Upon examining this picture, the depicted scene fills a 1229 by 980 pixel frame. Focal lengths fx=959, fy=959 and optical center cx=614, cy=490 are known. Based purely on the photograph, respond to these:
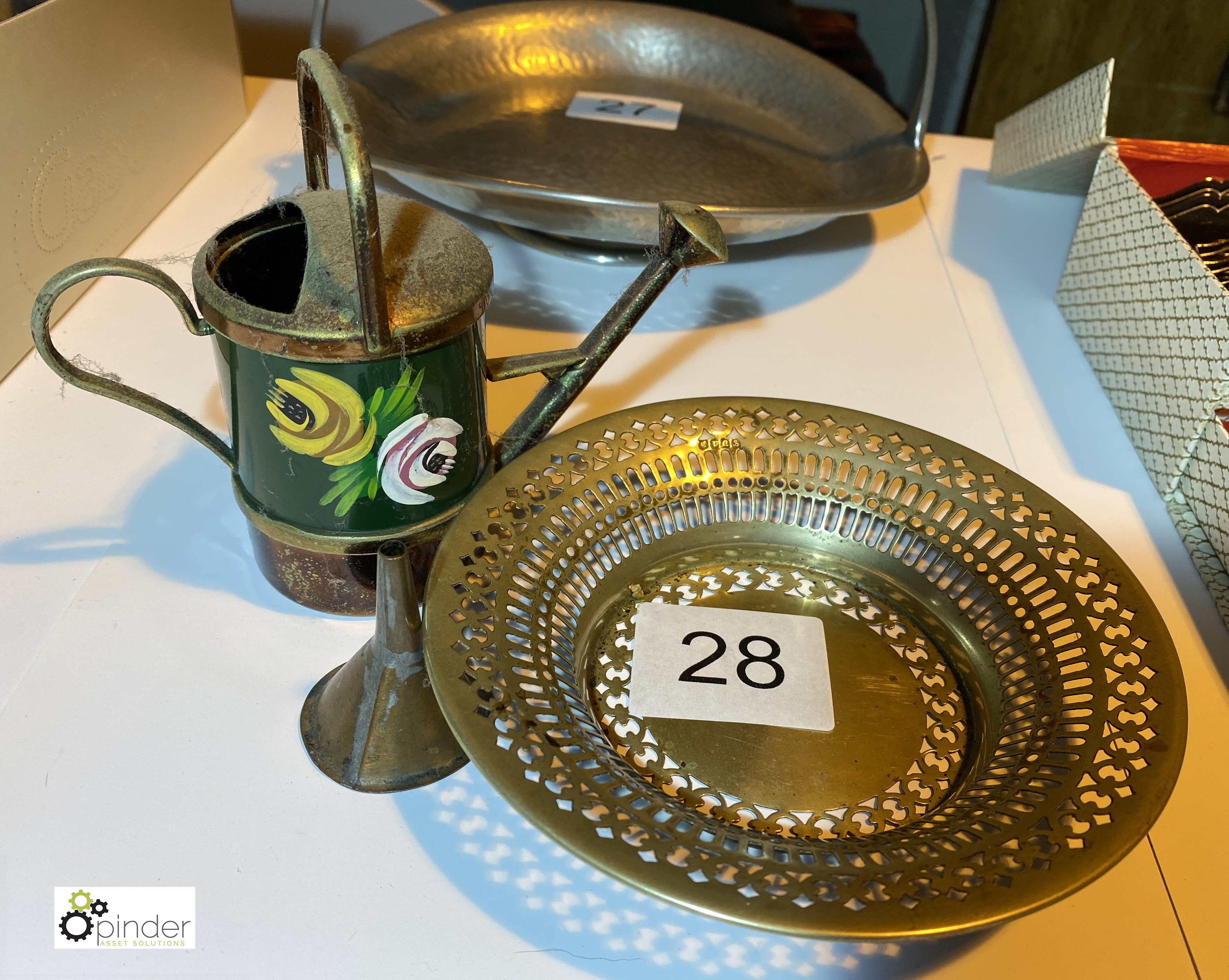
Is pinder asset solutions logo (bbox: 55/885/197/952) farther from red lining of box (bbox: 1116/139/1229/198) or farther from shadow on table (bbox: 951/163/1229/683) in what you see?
red lining of box (bbox: 1116/139/1229/198)

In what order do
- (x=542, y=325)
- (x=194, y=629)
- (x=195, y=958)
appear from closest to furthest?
(x=195, y=958), (x=194, y=629), (x=542, y=325)

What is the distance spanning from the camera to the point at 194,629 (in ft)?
1.65

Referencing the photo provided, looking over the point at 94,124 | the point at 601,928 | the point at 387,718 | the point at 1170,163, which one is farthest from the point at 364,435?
the point at 1170,163

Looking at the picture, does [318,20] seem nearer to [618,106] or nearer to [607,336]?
[618,106]

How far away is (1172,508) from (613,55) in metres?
0.68

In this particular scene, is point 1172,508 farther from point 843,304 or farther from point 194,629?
point 194,629

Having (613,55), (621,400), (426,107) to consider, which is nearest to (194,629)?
(621,400)

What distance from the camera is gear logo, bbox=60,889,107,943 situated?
0.38m

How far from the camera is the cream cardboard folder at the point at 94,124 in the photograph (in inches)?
24.2

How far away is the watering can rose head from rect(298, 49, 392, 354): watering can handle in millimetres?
30

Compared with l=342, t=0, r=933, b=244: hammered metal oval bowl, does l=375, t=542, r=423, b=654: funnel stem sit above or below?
below

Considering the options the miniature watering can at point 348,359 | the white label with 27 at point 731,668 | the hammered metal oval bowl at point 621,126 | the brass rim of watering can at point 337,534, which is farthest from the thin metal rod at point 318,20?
the white label with 27 at point 731,668

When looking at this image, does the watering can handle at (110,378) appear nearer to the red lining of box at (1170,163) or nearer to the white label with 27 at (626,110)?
the white label with 27 at (626,110)

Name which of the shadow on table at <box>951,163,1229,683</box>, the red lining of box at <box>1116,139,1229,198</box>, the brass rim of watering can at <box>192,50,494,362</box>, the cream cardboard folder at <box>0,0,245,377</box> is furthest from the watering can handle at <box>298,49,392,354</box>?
the red lining of box at <box>1116,139,1229,198</box>
